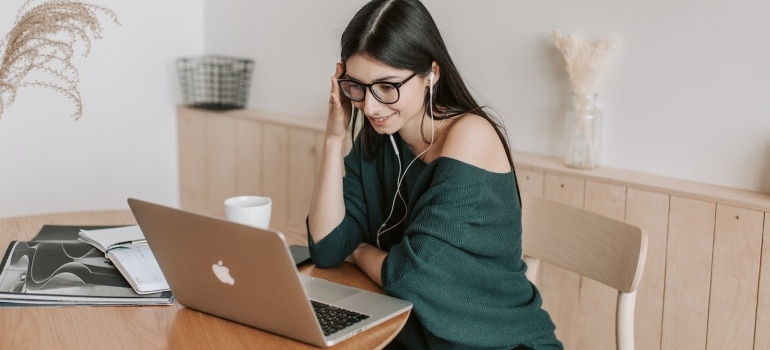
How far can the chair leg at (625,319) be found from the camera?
1594 millimetres

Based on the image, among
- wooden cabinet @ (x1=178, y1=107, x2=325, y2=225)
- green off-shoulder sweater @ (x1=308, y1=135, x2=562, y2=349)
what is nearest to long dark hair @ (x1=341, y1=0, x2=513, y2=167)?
green off-shoulder sweater @ (x1=308, y1=135, x2=562, y2=349)

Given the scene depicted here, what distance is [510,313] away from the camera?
1.56 metres

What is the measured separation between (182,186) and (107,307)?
1881mm

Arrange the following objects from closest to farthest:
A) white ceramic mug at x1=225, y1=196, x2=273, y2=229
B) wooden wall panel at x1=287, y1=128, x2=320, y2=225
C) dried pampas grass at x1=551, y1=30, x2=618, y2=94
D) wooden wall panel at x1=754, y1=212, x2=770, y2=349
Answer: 1. white ceramic mug at x1=225, y1=196, x2=273, y2=229
2. wooden wall panel at x1=754, y1=212, x2=770, y2=349
3. dried pampas grass at x1=551, y1=30, x2=618, y2=94
4. wooden wall panel at x1=287, y1=128, x2=320, y2=225

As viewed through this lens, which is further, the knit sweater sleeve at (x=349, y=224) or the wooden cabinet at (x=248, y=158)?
the wooden cabinet at (x=248, y=158)

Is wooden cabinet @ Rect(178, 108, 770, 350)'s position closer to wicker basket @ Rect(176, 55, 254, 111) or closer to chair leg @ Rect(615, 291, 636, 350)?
chair leg @ Rect(615, 291, 636, 350)

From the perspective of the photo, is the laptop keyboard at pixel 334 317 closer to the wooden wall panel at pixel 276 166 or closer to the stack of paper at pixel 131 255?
the stack of paper at pixel 131 255

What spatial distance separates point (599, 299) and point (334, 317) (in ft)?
3.34

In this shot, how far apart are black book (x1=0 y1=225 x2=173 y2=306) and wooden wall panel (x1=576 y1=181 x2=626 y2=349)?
1085mm

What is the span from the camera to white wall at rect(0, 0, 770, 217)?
75.4 inches

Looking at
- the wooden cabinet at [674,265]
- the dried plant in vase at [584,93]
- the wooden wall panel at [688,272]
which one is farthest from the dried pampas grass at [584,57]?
the wooden wall panel at [688,272]

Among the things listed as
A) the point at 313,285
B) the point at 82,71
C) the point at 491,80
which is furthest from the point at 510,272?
the point at 82,71

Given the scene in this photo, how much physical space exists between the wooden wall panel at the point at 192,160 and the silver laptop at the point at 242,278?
1775mm

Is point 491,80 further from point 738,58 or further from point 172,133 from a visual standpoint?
point 172,133
